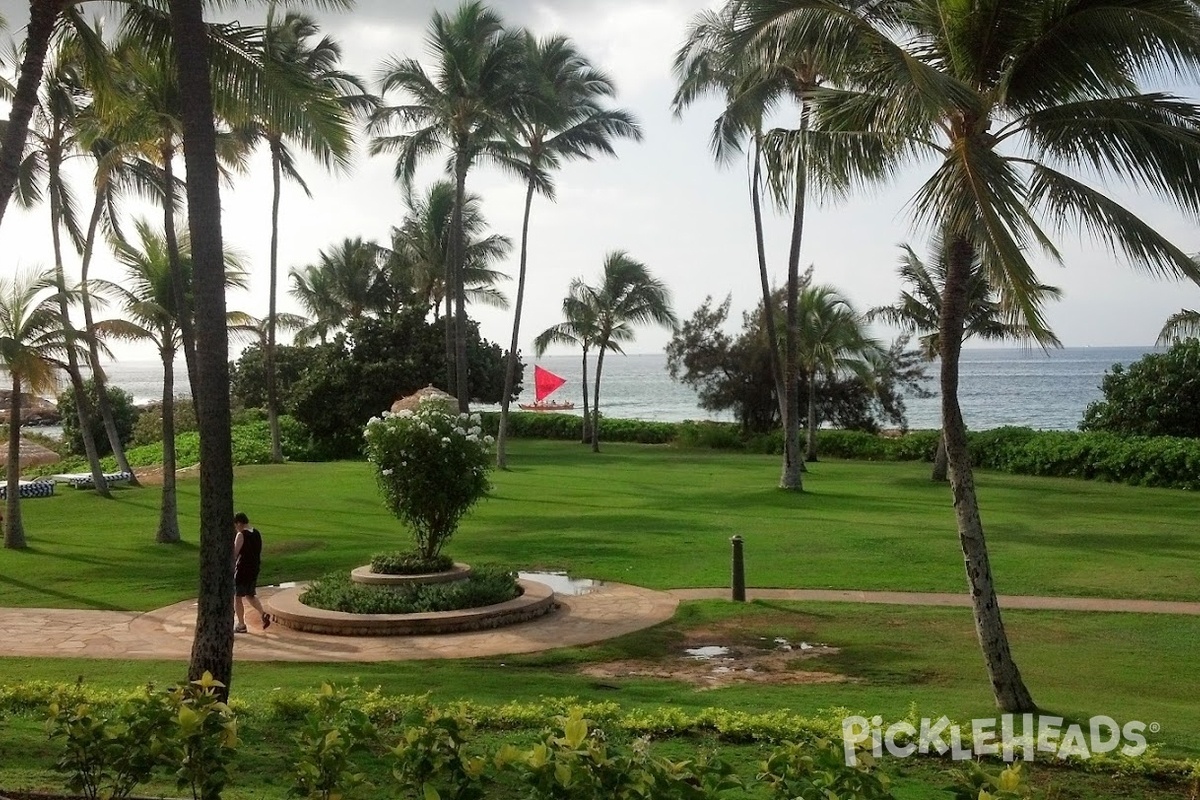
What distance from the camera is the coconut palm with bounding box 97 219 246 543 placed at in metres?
19.2

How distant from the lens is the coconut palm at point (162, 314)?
63.1ft

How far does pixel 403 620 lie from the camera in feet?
40.0

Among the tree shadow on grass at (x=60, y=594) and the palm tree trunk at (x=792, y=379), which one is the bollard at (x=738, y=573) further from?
the palm tree trunk at (x=792, y=379)

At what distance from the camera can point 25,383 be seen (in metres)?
19.6

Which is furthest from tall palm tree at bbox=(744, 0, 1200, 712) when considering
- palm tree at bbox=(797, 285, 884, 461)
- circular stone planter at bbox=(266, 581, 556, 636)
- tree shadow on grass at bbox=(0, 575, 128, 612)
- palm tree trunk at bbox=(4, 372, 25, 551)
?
palm tree at bbox=(797, 285, 884, 461)

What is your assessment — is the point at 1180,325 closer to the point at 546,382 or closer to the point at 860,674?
the point at 860,674

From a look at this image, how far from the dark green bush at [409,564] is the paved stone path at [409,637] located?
5.25 ft

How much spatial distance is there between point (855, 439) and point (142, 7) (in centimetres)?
3561

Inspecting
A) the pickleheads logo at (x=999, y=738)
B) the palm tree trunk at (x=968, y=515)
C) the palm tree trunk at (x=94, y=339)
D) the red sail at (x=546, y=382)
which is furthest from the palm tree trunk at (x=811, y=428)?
the pickleheads logo at (x=999, y=738)

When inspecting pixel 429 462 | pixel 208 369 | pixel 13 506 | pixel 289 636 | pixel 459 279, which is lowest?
pixel 289 636

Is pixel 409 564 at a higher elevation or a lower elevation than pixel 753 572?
higher

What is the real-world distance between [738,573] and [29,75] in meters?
9.51

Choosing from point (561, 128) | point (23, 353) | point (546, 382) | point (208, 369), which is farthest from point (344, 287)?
point (208, 369)

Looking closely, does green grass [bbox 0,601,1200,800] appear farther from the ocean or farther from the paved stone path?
the ocean
